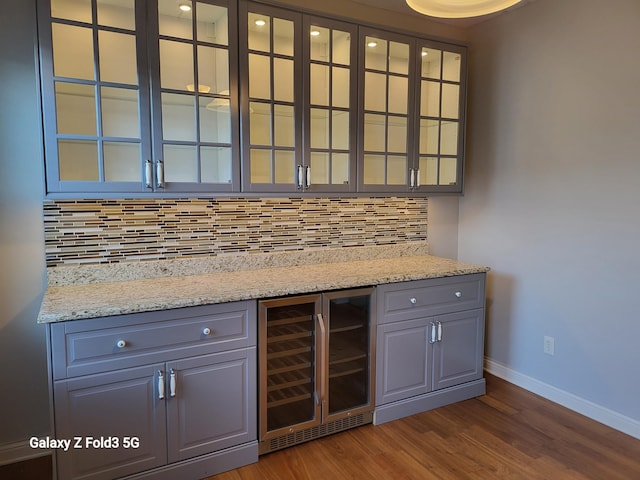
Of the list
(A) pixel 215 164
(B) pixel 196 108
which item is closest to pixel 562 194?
Result: (A) pixel 215 164

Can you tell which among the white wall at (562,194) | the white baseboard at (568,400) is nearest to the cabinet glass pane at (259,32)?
the white wall at (562,194)

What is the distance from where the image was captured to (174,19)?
212cm

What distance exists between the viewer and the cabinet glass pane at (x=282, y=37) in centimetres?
238

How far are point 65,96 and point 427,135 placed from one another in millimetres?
2129

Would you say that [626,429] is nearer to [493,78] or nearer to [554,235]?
[554,235]

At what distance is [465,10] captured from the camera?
69.1 inches

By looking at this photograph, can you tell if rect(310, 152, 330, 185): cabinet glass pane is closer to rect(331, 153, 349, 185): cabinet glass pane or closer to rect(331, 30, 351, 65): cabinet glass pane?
rect(331, 153, 349, 185): cabinet glass pane

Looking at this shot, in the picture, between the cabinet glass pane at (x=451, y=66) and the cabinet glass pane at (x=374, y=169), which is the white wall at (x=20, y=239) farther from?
the cabinet glass pane at (x=451, y=66)

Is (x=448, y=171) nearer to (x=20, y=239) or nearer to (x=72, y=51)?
(x=72, y=51)

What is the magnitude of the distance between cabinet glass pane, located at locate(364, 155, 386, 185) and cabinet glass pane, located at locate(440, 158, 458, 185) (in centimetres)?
51

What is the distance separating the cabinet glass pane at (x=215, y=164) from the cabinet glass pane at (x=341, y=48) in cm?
88

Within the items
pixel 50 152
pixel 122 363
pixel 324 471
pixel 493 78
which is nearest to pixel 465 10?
pixel 493 78

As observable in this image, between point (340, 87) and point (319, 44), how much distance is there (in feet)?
0.87

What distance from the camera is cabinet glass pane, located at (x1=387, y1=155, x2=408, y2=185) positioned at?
2838mm
